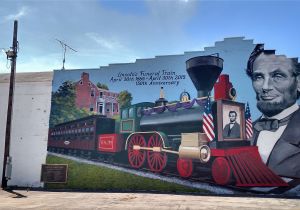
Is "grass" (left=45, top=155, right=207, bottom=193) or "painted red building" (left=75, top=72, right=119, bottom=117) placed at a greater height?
"painted red building" (left=75, top=72, right=119, bottom=117)

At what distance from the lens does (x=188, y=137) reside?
17.7 m

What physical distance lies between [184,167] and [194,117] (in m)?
2.75

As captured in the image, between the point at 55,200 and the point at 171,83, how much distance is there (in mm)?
8164

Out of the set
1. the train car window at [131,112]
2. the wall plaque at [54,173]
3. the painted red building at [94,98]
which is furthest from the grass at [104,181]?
the painted red building at [94,98]

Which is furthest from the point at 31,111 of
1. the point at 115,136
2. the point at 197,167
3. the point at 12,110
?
the point at 197,167

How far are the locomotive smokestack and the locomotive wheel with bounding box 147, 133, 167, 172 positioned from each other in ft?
10.3

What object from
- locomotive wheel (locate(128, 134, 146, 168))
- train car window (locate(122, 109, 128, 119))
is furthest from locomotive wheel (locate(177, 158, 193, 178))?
train car window (locate(122, 109, 128, 119))

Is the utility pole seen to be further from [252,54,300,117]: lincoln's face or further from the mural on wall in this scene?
[252,54,300,117]: lincoln's face

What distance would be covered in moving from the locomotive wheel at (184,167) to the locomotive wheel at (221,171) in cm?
111

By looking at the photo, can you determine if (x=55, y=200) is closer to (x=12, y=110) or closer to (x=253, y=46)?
(x=12, y=110)

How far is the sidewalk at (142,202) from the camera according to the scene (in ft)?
45.4

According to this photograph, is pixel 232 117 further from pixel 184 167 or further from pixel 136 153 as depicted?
pixel 136 153

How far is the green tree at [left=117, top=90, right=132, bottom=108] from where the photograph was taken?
67.3 ft

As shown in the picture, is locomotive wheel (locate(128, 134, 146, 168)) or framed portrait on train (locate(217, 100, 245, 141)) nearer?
framed portrait on train (locate(217, 100, 245, 141))
